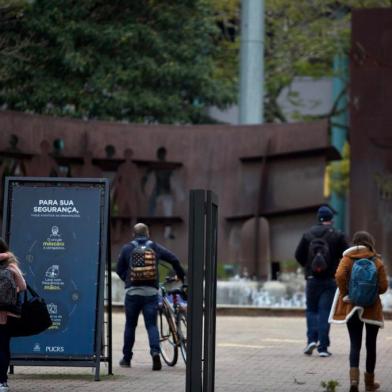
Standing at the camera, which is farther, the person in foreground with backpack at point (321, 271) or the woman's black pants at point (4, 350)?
the person in foreground with backpack at point (321, 271)

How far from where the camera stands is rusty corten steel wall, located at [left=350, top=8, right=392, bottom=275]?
25.5m

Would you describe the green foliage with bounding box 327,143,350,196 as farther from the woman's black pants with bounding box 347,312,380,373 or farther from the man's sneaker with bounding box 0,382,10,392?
the man's sneaker with bounding box 0,382,10,392

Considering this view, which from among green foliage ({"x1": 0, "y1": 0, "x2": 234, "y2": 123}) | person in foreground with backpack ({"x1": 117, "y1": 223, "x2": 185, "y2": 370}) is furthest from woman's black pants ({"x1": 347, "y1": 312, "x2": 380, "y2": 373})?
green foliage ({"x1": 0, "y1": 0, "x2": 234, "y2": 123})

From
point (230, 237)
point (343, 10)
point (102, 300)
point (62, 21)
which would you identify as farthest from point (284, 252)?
point (343, 10)

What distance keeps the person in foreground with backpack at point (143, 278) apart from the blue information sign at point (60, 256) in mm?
1270

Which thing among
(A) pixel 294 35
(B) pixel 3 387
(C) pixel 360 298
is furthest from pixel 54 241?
(A) pixel 294 35

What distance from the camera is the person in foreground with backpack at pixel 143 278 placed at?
15.4m

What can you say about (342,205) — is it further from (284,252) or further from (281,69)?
(284,252)

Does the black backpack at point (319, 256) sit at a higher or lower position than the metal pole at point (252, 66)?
lower

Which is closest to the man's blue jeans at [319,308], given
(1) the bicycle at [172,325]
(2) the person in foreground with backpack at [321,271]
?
(2) the person in foreground with backpack at [321,271]

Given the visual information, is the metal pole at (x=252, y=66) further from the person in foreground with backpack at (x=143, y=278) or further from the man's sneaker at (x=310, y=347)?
the person in foreground with backpack at (x=143, y=278)

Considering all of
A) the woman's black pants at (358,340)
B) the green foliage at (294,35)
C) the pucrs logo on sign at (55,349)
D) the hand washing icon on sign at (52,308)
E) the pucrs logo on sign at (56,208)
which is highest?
the green foliage at (294,35)

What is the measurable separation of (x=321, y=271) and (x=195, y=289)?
20.4 ft

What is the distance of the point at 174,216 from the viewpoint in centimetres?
2656
